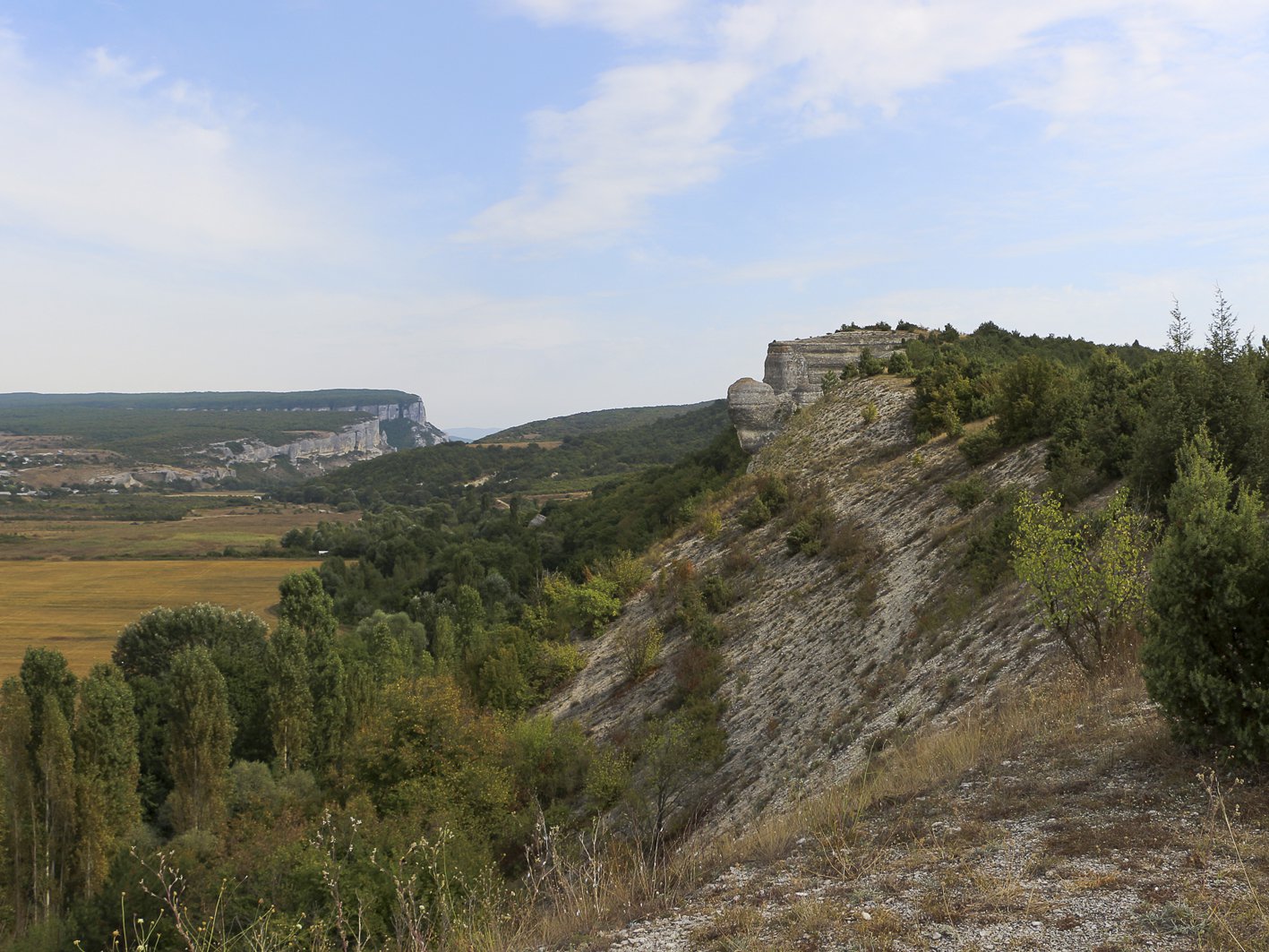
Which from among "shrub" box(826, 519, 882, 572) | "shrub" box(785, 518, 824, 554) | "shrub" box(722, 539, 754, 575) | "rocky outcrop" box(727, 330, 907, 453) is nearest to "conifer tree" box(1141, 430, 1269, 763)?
"shrub" box(826, 519, 882, 572)

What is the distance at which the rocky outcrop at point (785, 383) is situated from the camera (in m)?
35.7

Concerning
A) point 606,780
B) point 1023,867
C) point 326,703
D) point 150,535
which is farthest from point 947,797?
point 150,535

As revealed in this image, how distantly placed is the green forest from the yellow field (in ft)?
74.5

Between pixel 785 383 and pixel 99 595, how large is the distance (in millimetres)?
76027

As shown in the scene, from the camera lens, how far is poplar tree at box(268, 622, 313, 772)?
104 ft

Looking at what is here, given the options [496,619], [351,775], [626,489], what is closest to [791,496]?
[351,775]

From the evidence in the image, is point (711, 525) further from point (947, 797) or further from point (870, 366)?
point (947, 797)

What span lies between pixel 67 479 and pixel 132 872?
20765 cm

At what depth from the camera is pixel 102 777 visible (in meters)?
25.5

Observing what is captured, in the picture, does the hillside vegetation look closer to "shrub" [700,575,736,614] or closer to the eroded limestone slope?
the eroded limestone slope

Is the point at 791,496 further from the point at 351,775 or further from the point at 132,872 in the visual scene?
the point at 132,872

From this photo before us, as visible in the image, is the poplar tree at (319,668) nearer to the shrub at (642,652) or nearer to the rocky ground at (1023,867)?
the shrub at (642,652)

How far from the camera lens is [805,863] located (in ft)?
20.6

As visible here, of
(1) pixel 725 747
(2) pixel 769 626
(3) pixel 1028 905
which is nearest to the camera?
(3) pixel 1028 905
